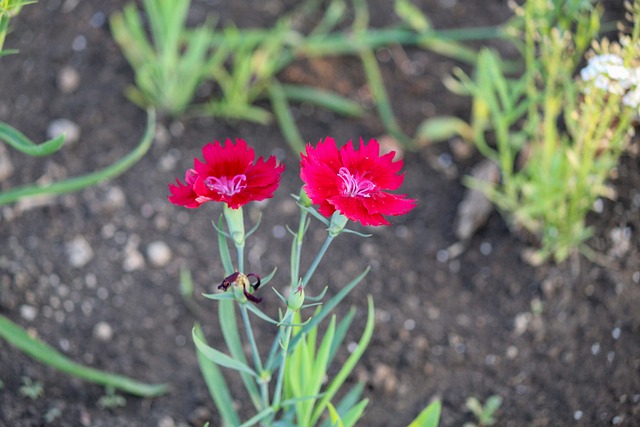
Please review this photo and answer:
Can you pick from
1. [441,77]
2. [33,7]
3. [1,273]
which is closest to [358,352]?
[1,273]

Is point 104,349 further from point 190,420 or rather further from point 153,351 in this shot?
point 190,420

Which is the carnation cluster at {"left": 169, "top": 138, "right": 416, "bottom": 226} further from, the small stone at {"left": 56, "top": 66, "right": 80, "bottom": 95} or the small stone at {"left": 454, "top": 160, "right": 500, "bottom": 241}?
the small stone at {"left": 56, "top": 66, "right": 80, "bottom": 95}

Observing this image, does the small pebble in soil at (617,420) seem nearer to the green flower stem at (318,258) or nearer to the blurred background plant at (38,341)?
the green flower stem at (318,258)

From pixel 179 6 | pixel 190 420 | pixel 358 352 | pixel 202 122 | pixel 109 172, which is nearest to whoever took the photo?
pixel 358 352

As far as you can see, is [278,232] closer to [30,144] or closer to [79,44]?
[30,144]

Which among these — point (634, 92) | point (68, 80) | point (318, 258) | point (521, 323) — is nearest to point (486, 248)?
point (521, 323)

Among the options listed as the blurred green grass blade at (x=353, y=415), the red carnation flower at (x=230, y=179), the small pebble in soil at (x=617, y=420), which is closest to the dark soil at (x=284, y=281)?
the small pebble in soil at (x=617, y=420)
